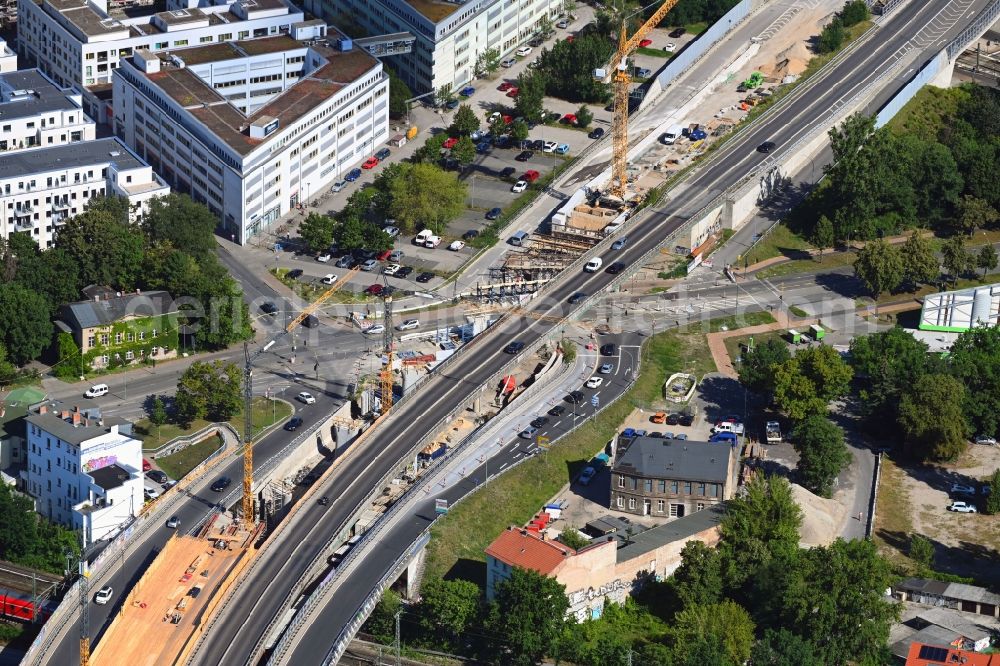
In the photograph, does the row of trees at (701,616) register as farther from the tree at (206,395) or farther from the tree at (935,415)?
the tree at (206,395)

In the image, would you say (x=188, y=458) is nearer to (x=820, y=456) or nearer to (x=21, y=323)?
(x=21, y=323)

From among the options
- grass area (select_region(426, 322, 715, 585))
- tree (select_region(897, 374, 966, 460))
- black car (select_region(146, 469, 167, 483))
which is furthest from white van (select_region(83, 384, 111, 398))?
tree (select_region(897, 374, 966, 460))

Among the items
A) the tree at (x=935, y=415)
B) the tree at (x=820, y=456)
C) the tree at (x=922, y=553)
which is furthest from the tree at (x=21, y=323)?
the tree at (x=922, y=553)

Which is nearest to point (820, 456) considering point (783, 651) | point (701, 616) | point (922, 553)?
point (922, 553)

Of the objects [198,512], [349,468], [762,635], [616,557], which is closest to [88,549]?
[198,512]

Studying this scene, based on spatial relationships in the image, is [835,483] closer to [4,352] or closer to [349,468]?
[349,468]
